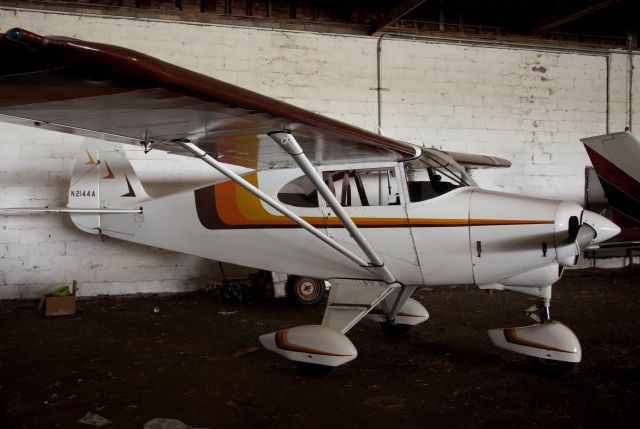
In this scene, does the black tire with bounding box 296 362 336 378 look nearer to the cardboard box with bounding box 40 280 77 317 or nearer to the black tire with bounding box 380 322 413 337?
the black tire with bounding box 380 322 413 337

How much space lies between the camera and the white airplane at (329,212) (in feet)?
9.25

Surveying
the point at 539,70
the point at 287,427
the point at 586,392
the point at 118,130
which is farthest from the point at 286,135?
the point at 539,70

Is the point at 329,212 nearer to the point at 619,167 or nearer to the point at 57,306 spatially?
the point at 57,306

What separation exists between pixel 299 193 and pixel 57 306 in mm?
3588

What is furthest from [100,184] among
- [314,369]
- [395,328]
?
[395,328]

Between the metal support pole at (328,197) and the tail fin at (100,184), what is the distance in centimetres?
287

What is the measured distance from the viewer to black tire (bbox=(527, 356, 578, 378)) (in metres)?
3.89

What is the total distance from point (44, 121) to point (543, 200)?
11.6 ft

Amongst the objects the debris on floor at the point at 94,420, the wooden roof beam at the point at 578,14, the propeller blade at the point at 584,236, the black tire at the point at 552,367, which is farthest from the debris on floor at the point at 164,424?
the wooden roof beam at the point at 578,14

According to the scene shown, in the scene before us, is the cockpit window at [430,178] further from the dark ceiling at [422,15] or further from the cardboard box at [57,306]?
the cardboard box at [57,306]

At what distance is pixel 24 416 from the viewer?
10.6 ft

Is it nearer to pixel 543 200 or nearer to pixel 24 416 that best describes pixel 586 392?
pixel 543 200

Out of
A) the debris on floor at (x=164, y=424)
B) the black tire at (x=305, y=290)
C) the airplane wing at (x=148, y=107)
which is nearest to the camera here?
the airplane wing at (x=148, y=107)

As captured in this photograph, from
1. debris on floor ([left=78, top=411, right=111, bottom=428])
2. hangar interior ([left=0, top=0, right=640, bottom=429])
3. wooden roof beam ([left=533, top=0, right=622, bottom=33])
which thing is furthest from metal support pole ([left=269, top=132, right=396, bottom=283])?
wooden roof beam ([left=533, top=0, right=622, bottom=33])
